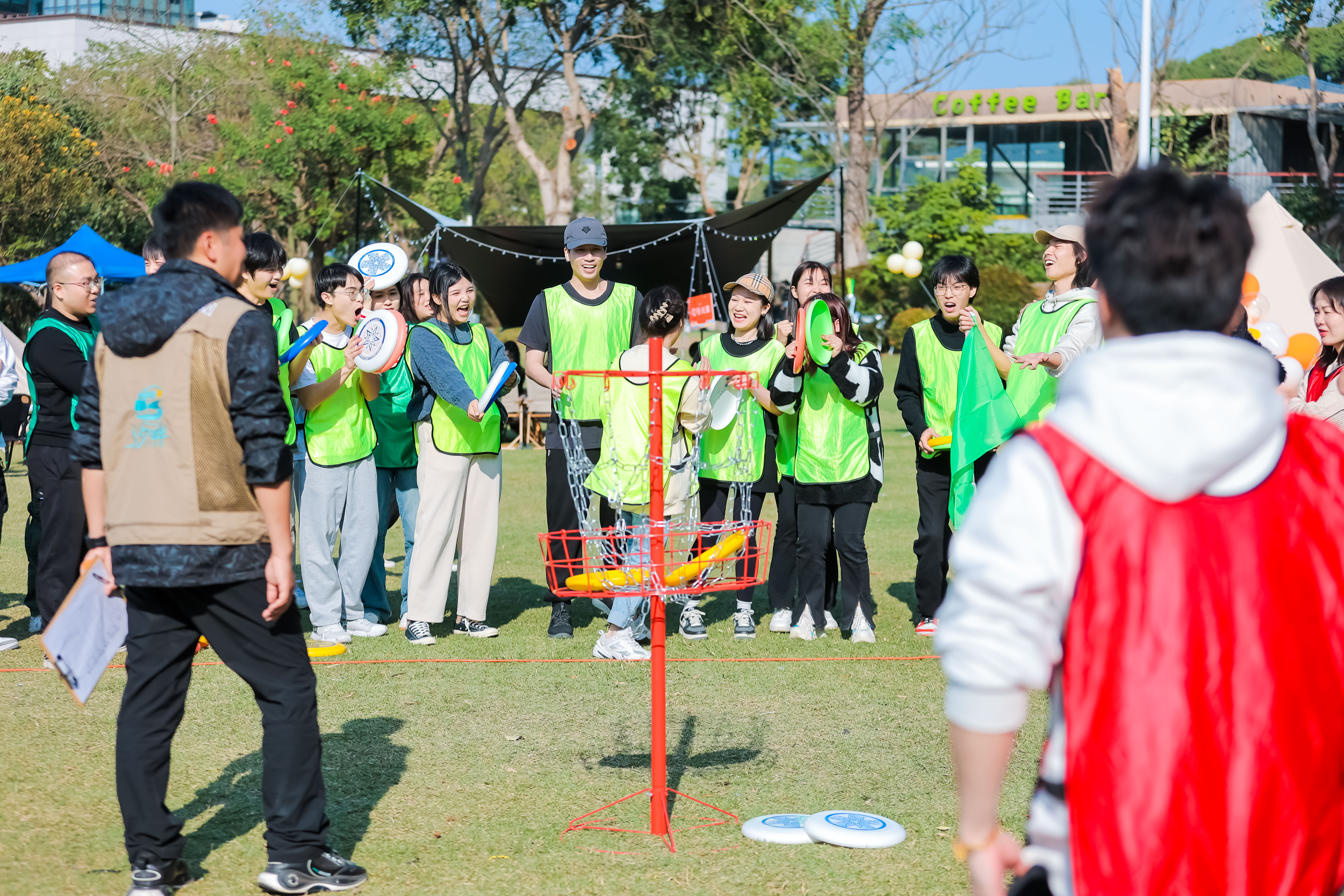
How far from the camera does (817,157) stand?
40625 millimetres

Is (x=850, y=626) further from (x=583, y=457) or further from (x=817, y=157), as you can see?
(x=817, y=157)

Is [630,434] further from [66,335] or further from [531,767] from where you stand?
[66,335]

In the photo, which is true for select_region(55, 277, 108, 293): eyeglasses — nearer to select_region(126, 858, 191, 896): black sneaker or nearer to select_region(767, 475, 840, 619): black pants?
select_region(126, 858, 191, 896): black sneaker

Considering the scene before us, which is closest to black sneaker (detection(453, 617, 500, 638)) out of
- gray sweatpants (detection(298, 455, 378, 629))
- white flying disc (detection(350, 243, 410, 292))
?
gray sweatpants (detection(298, 455, 378, 629))

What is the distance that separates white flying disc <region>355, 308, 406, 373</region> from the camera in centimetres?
595

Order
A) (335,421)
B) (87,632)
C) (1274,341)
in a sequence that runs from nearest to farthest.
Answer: (87,632) < (335,421) < (1274,341)

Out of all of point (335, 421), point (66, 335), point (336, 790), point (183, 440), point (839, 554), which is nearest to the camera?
point (183, 440)

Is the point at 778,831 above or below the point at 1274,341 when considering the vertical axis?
below

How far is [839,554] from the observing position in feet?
21.8

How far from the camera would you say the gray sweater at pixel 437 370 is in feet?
21.1

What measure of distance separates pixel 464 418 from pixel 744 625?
185 centimetres

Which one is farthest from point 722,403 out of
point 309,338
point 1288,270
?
point 1288,270

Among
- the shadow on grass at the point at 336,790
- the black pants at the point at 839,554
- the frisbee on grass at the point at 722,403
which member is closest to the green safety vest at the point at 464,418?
the frisbee on grass at the point at 722,403

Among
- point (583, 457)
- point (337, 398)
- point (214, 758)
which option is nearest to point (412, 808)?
point (214, 758)
